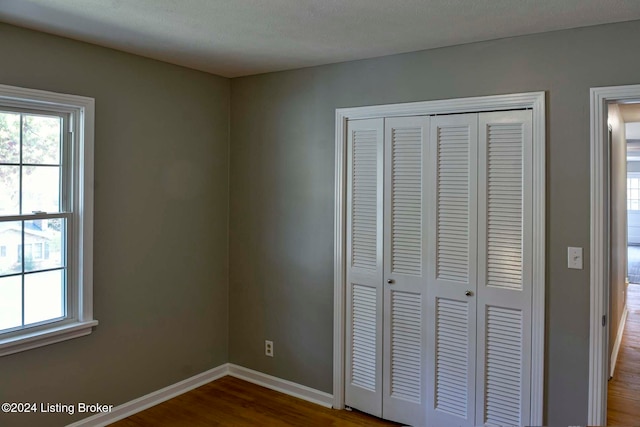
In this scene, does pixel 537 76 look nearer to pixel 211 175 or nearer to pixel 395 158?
pixel 395 158

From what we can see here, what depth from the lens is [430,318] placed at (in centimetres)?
298

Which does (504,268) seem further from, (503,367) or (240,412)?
(240,412)

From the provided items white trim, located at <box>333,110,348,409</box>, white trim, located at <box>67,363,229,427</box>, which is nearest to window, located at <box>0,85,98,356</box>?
white trim, located at <box>67,363,229,427</box>

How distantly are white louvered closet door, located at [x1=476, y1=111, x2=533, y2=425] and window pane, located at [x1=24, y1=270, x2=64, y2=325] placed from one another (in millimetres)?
2549

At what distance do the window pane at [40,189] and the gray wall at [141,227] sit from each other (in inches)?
9.7

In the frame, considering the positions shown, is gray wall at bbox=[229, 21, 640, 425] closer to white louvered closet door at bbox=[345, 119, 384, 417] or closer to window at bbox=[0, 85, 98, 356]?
white louvered closet door at bbox=[345, 119, 384, 417]

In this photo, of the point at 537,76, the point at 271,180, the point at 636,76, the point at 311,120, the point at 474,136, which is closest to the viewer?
the point at 636,76

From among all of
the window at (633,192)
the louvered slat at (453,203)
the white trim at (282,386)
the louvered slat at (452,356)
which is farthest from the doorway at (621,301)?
the window at (633,192)

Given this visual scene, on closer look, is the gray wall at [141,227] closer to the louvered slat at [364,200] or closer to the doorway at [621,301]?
the louvered slat at [364,200]

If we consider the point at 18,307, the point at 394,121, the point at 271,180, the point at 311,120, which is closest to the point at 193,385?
the point at 18,307

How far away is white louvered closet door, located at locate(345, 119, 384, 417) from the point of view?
317cm

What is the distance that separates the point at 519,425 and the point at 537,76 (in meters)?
1.98

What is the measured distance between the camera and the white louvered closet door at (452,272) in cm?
283

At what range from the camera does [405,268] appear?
10.1 ft
